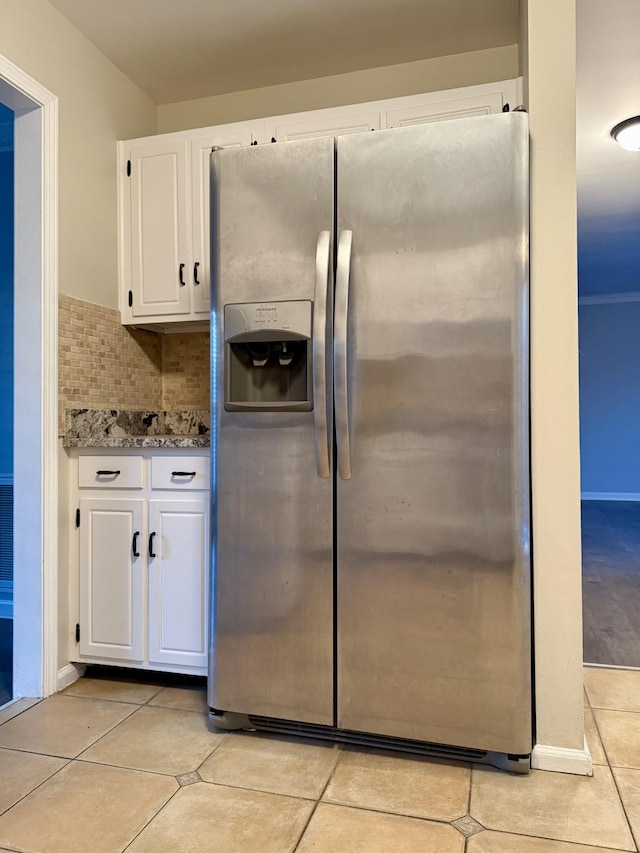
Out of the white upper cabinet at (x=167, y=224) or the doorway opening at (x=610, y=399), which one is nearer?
the white upper cabinet at (x=167, y=224)

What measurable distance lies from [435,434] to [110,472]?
129 cm

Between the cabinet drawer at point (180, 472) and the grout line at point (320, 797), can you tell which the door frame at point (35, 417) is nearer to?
the cabinet drawer at point (180, 472)

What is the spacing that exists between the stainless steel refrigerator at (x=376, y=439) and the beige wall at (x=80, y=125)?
2.65ft

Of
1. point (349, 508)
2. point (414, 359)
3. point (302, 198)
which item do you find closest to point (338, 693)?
point (349, 508)

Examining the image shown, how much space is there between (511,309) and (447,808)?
1326mm

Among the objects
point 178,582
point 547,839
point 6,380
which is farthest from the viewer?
point 6,380

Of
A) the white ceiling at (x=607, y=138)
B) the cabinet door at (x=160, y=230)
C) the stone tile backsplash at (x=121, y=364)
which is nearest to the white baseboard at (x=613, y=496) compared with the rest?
the white ceiling at (x=607, y=138)

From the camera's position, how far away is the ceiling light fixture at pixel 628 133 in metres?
3.38

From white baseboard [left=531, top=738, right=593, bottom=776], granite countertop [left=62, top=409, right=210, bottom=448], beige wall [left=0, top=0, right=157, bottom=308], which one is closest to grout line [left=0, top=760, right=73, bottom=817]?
granite countertop [left=62, top=409, right=210, bottom=448]

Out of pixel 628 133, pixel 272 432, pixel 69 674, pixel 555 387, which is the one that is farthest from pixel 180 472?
pixel 628 133

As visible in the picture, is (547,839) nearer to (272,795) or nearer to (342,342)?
(272,795)

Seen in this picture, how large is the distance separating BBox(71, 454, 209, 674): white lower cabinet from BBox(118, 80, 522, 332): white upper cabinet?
2.59 ft

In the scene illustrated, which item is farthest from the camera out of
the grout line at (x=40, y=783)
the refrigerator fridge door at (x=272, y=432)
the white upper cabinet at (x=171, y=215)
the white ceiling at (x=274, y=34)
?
the white upper cabinet at (x=171, y=215)

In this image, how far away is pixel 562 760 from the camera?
1724mm
